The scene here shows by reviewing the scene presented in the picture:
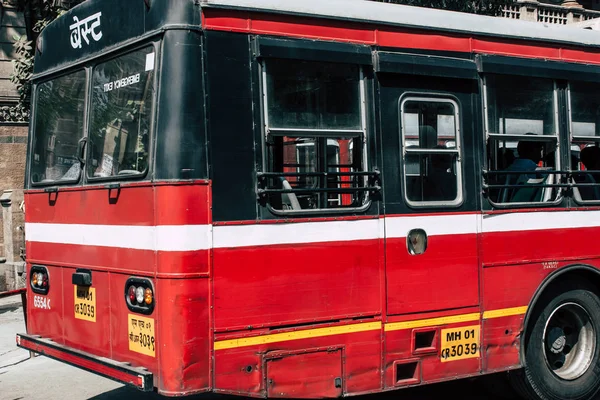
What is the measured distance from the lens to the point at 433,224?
682cm

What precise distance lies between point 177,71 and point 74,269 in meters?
1.88

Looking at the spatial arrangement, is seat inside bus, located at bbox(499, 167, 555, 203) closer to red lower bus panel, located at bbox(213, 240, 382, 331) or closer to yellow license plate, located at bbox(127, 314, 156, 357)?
red lower bus panel, located at bbox(213, 240, 382, 331)

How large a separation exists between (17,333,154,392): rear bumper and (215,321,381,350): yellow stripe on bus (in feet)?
1.73

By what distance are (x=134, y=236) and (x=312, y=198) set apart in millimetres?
1250

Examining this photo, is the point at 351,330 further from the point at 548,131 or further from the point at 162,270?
the point at 548,131

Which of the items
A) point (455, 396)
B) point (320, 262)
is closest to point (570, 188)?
point (455, 396)

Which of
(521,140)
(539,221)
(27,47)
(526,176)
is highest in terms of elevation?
(27,47)

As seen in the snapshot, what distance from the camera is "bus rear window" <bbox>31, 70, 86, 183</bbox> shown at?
686 cm

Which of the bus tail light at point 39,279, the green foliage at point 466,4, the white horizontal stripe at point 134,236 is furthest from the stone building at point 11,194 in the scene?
the white horizontal stripe at point 134,236

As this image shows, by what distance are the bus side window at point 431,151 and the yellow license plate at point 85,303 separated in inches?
95.6

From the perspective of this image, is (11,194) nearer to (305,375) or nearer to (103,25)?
(103,25)

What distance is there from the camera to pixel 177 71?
576 cm

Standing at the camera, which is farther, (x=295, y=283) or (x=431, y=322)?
(x=431, y=322)

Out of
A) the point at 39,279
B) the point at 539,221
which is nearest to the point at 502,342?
the point at 539,221
